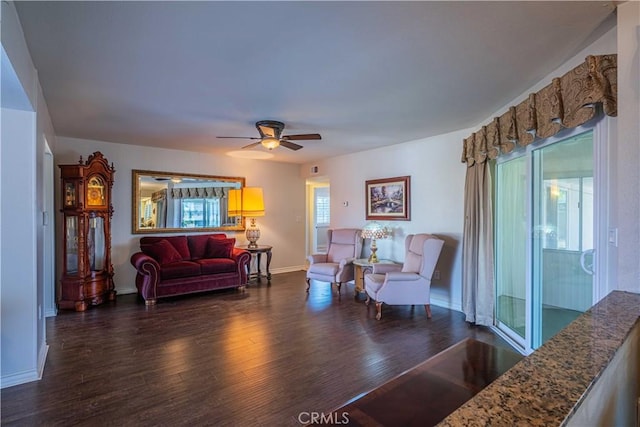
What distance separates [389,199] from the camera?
5316 mm

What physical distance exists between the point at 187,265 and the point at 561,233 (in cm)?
471

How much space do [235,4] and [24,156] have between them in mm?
2084

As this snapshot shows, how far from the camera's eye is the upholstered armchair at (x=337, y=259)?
516cm

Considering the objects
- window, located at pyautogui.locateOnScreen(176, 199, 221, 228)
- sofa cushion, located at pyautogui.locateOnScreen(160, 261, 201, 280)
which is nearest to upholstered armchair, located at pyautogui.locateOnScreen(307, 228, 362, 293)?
sofa cushion, located at pyautogui.locateOnScreen(160, 261, 201, 280)

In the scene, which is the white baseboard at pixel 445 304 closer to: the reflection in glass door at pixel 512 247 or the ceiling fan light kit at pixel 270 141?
the reflection in glass door at pixel 512 247

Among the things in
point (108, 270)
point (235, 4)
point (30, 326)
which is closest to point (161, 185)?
point (108, 270)

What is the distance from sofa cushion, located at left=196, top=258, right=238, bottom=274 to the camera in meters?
5.08

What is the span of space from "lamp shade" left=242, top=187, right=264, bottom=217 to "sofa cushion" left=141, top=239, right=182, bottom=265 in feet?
4.51

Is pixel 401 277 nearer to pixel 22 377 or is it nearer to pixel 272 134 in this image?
pixel 272 134

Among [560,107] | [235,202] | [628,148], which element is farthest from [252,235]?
[628,148]

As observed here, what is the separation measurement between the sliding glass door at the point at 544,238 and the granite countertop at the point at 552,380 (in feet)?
4.40

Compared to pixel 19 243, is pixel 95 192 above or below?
above

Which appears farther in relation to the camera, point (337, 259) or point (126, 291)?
point (337, 259)

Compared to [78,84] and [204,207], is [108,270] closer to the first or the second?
[204,207]
